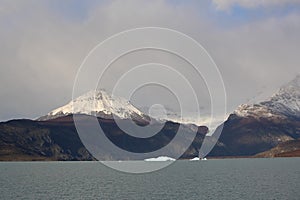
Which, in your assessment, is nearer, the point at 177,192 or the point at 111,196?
the point at 111,196

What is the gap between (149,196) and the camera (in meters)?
113

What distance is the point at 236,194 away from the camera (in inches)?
4473

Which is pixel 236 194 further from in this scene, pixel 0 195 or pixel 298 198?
pixel 0 195

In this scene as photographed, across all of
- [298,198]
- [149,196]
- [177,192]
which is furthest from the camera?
[177,192]

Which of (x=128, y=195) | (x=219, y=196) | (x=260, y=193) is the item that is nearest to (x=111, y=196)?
(x=128, y=195)

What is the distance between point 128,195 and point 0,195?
34766 mm

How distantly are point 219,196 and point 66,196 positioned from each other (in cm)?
4013

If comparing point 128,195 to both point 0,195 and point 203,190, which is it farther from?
point 0,195

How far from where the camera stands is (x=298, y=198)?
104125 mm

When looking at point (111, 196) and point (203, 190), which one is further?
point (203, 190)

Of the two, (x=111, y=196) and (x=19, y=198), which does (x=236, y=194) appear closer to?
(x=111, y=196)

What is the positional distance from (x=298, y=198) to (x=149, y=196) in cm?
3735

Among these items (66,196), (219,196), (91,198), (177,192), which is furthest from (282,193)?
(66,196)

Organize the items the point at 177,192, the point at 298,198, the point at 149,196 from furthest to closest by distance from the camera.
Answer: the point at 177,192 < the point at 149,196 < the point at 298,198
